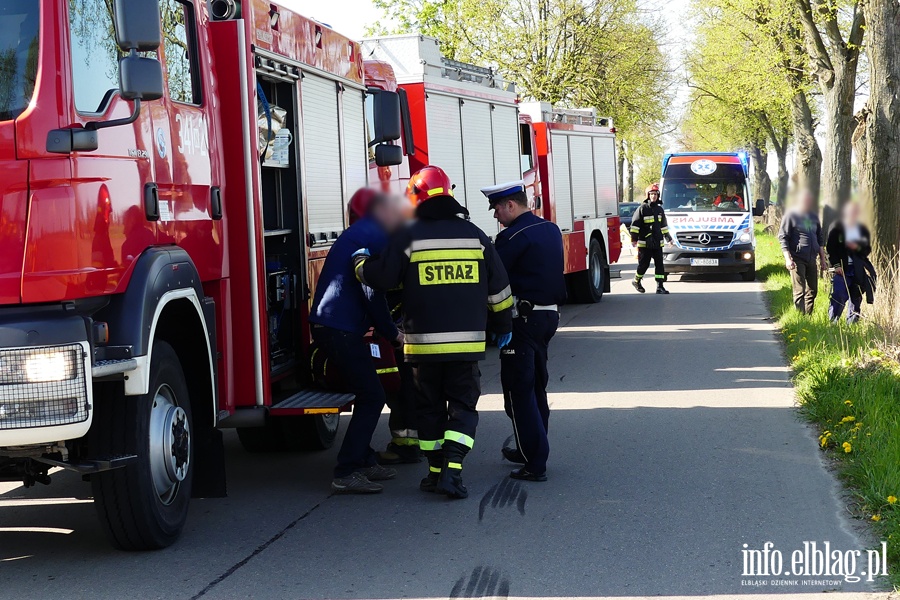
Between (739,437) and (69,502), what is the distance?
180 inches

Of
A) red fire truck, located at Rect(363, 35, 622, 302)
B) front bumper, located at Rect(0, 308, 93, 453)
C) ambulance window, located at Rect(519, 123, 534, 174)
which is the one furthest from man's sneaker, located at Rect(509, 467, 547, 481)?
ambulance window, located at Rect(519, 123, 534, 174)

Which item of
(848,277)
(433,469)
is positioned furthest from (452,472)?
(848,277)

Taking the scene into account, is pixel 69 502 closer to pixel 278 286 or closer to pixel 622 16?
pixel 278 286

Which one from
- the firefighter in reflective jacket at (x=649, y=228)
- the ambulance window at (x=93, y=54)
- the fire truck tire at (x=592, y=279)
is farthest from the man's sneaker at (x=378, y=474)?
the firefighter in reflective jacket at (x=649, y=228)

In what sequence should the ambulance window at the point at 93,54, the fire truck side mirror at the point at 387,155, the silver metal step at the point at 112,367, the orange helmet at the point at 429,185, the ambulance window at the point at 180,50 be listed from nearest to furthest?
the silver metal step at the point at 112,367, the ambulance window at the point at 93,54, the ambulance window at the point at 180,50, the orange helmet at the point at 429,185, the fire truck side mirror at the point at 387,155

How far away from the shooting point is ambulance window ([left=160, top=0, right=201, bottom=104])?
19.0ft

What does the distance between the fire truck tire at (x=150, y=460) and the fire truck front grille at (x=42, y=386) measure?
0.48 metres

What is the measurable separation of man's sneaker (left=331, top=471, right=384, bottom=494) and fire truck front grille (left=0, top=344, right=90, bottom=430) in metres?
2.38

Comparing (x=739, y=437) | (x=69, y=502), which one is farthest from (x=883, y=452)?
(x=69, y=502)

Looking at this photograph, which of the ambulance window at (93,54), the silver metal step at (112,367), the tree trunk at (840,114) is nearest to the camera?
the silver metal step at (112,367)

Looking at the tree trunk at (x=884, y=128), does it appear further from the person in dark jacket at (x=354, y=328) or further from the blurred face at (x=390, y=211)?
the person in dark jacket at (x=354, y=328)

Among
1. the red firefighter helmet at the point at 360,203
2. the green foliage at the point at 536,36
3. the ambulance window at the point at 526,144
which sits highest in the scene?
the green foliage at the point at 536,36

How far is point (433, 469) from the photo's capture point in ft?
22.3

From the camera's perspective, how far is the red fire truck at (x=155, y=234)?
4.63m
